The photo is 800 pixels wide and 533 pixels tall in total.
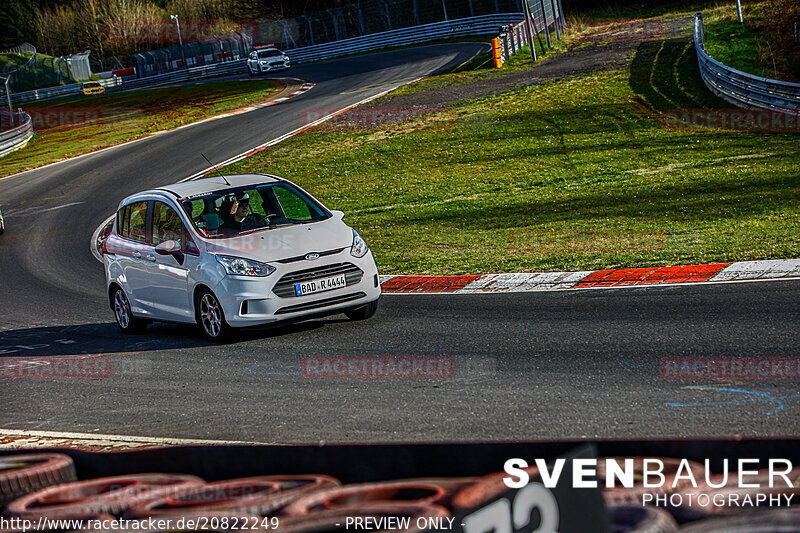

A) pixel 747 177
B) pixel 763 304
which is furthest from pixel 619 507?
pixel 747 177

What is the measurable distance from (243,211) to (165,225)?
1.03m

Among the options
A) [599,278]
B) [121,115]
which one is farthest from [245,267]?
[121,115]

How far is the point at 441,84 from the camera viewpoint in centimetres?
3641

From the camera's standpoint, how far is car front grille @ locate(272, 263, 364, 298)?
977 cm

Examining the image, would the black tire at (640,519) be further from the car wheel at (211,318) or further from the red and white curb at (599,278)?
the red and white curb at (599,278)

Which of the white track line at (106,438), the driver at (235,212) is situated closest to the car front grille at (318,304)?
the driver at (235,212)

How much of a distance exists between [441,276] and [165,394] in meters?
5.69

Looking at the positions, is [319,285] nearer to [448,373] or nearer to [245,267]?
[245,267]

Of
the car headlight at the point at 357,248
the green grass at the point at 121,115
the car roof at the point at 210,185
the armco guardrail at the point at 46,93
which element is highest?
the armco guardrail at the point at 46,93

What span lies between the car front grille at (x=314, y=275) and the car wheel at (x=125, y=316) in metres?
2.75

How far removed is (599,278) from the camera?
37.7 ft

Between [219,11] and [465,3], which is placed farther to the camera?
[219,11]

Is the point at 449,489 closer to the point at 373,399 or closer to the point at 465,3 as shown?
the point at 373,399

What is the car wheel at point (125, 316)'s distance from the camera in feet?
38.1
